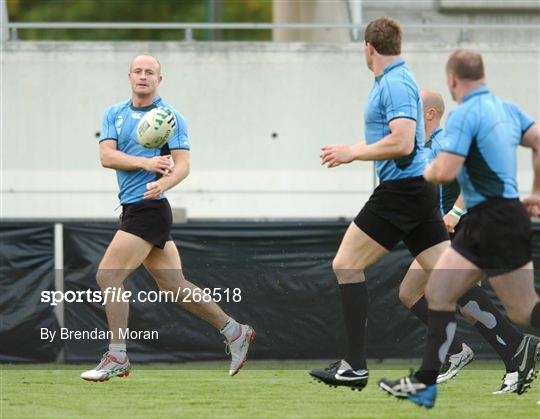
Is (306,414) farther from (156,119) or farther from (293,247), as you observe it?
(293,247)

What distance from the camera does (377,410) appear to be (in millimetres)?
7270

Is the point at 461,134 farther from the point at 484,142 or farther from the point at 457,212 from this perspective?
the point at 457,212

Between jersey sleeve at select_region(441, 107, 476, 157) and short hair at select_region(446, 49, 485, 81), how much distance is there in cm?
22

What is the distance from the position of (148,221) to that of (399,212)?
193cm

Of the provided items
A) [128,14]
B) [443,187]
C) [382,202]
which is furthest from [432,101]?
[128,14]

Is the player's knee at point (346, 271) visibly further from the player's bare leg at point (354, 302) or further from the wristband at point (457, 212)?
the wristband at point (457, 212)

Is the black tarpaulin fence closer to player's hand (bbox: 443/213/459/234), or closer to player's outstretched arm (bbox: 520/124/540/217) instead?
player's hand (bbox: 443/213/459/234)

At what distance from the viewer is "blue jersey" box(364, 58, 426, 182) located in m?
7.34

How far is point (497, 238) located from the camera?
6590mm

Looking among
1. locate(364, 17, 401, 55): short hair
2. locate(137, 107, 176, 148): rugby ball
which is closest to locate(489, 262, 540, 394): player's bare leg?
locate(364, 17, 401, 55): short hair

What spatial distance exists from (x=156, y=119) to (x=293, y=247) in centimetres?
429

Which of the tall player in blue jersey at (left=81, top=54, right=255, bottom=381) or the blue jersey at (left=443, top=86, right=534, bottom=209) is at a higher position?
the blue jersey at (left=443, top=86, right=534, bottom=209)

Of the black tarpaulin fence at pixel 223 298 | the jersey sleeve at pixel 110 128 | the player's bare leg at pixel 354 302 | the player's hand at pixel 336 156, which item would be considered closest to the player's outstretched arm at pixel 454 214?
the player's bare leg at pixel 354 302

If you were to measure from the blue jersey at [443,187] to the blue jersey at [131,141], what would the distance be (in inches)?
68.4
